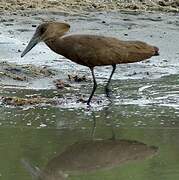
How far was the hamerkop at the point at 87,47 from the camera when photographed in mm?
8750

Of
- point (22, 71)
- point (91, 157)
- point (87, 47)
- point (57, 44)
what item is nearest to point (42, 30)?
point (57, 44)

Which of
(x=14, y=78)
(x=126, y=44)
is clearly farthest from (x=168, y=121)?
(x=14, y=78)

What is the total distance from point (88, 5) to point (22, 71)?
4254 mm

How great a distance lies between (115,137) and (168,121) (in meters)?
0.76

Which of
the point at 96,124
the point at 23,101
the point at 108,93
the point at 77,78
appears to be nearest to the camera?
the point at 96,124

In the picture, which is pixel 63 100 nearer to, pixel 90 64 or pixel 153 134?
pixel 90 64

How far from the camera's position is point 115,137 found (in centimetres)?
779

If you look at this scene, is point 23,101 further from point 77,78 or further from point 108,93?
point 77,78

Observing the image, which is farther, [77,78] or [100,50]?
[77,78]

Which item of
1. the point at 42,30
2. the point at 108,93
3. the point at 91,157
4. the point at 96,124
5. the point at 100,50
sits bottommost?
the point at 108,93

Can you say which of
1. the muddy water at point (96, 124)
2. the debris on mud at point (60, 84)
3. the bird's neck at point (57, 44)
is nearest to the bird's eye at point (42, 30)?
the bird's neck at point (57, 44)

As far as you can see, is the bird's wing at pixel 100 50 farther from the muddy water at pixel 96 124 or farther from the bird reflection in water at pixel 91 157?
the bird reflection in water at pixel 91 157

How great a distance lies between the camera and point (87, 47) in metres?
8.84

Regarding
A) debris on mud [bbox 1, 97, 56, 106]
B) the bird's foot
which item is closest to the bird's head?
debris on mud [bbox 1, 97, 56, 106]
